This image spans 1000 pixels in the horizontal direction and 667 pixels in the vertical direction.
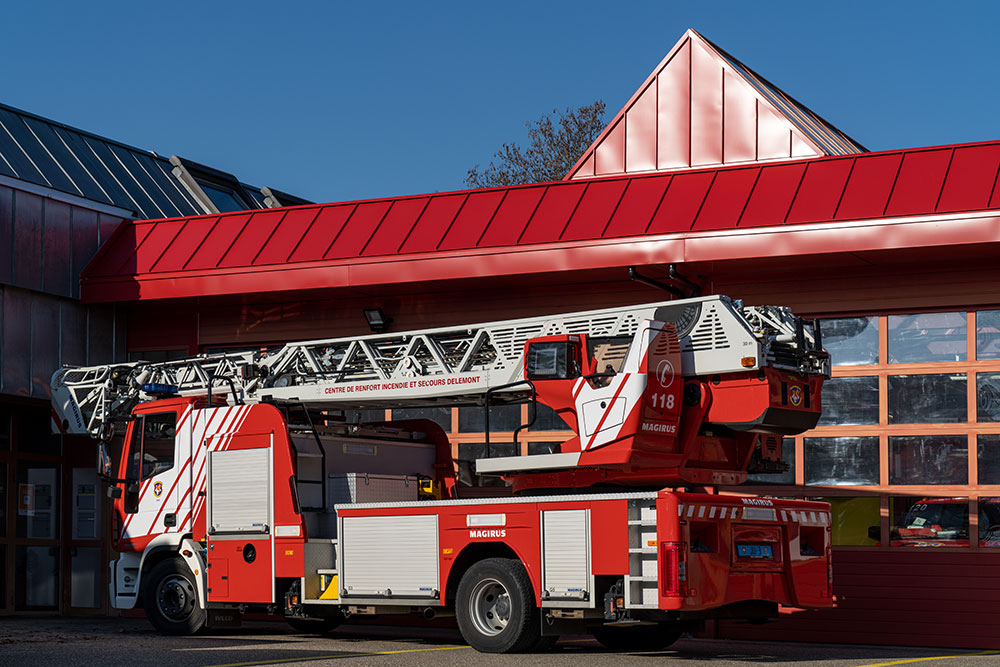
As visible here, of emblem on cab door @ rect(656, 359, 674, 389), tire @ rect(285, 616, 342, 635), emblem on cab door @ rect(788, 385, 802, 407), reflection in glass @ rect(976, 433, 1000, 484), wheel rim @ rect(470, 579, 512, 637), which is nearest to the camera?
emblem on cab door @ rect(656, 359, 674, 389)

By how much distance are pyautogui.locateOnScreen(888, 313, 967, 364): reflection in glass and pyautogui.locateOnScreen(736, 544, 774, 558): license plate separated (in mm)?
4422

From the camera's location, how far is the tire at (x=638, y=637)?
14133 millimetres

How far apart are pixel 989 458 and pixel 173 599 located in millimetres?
9343

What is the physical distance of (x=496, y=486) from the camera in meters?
15.8

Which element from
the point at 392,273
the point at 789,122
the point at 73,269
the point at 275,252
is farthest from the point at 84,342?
the point at 789,122

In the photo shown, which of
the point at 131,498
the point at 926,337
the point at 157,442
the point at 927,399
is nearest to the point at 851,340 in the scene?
the point at 926,337

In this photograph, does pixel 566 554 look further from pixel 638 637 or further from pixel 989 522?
pixel 989 522

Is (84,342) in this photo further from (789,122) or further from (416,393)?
(789,122)

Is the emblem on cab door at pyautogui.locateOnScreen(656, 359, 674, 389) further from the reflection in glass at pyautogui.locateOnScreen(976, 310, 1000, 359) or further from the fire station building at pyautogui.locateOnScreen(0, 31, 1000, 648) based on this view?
the reflection in glass at pyautogui.locateOnScreen(976, 310, 1000, 359)

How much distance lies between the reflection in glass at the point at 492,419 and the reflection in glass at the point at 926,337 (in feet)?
16.1

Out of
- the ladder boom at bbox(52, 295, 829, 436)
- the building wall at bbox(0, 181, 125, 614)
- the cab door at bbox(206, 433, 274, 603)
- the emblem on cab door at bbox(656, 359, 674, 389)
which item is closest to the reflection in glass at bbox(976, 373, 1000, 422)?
the ladder boom at bbox(52, 295, 829, 436)

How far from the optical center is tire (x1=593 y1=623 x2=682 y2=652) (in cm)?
1413

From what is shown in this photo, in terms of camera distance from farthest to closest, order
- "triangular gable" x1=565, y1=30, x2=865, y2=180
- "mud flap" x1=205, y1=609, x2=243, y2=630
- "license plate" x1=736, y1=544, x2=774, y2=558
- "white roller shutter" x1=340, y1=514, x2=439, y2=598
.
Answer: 1. "triangular gable" x1=565, y1=30, x2=865, y2=180
2. "mud flap" x1=205, y1=609, x2=243, y2=630
3. "white roller shutter" x1=340, y1=514, x2=439, y2=598
4. "license plate" x1=736, y1=544, x2=774, y2=558

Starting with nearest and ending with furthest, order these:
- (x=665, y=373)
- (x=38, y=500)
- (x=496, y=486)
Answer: (x=665, y=373) → (x=496, y=486) → (x=38, y=500)
